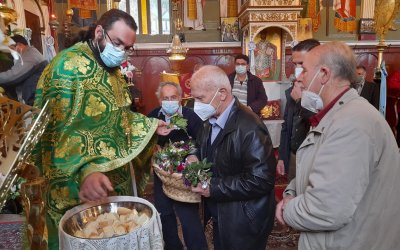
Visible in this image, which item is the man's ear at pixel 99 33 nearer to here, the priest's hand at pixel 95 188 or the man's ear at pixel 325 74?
the priest's hand at pixel 95 188

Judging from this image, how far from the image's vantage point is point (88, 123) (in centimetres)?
183

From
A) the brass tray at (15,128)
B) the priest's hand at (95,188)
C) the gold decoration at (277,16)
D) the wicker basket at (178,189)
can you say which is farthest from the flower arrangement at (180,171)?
the gold decoration at (277,16)

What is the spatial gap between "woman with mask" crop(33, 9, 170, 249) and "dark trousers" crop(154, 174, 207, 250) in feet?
1.82

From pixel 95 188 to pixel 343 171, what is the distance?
3.35 feet

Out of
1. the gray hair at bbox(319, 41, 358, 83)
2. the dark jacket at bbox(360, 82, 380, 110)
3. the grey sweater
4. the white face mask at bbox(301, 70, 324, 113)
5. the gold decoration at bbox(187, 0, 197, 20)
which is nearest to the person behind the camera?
the gray hair at bbox(319, 41, 358, 83)

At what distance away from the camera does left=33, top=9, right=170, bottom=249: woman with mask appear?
1691mm

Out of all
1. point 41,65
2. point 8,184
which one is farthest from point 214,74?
point 41,65

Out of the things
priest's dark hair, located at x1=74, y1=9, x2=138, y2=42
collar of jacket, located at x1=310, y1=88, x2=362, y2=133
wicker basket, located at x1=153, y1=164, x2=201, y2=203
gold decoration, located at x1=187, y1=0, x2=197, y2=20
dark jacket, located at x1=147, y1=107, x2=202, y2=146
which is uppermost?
gold decoration, located at x1=187, y1=0, x2=197, y2=20

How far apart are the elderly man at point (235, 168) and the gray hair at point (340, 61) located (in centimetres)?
58

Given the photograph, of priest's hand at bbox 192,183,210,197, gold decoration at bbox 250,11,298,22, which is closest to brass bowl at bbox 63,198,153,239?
priest's hand at bbox 192,183,210,197

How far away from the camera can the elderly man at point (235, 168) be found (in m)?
1.90

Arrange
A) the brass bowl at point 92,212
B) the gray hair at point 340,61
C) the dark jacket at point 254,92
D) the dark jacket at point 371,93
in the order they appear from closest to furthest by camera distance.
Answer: the brass bowl at point 92,212 → the gray hair at point 340,61 → the dark jacket at point 371,93 → the dark jacket at point 254,92

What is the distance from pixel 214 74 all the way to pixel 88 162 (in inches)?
35.9

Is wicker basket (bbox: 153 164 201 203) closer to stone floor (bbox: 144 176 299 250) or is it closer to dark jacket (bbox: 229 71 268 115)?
stone floor (bbox: 144 176 299 250)
